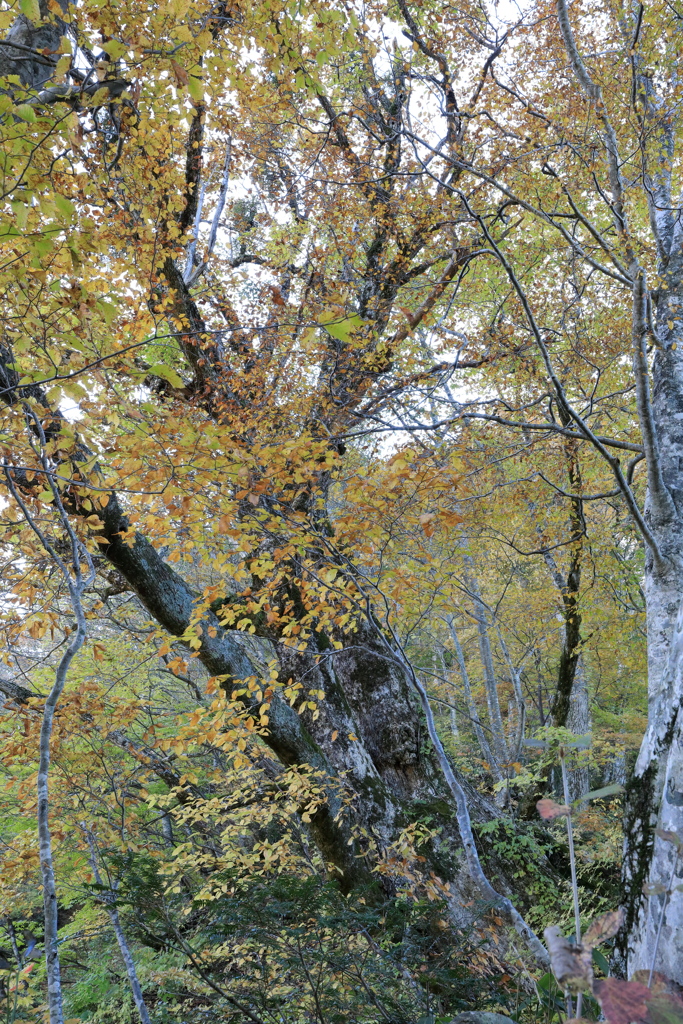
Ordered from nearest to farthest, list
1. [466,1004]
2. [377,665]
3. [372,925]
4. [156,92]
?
[466,1004] → [372,925] → [156,92] → [377,665]

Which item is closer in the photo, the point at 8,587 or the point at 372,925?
the point at 372,925

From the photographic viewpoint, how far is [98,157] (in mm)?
6207

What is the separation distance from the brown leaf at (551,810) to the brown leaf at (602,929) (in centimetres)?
20

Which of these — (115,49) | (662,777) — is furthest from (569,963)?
(115,49)

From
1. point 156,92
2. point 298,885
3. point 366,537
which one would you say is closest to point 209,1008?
point 298,885

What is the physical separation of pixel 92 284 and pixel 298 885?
5.13m

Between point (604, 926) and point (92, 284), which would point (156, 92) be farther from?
point (604, 926)

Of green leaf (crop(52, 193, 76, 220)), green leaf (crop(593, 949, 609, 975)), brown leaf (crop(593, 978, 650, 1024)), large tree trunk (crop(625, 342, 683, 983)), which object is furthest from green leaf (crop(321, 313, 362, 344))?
green leaf (crop(593, 949, 609, 975))

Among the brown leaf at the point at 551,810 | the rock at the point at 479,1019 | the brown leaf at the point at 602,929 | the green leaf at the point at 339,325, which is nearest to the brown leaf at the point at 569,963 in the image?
the brown leaf at the point at 602,929

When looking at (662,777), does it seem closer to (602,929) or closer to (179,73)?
(602,929)

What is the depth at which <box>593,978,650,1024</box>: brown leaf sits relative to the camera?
3.19ft

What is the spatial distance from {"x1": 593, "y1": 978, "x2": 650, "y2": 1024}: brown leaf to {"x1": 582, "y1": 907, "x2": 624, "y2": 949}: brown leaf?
105 mm

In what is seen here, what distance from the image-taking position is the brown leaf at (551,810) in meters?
1.22

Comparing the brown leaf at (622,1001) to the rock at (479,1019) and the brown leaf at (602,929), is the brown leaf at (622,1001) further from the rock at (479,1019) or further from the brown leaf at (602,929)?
the rock at (479,1019)
